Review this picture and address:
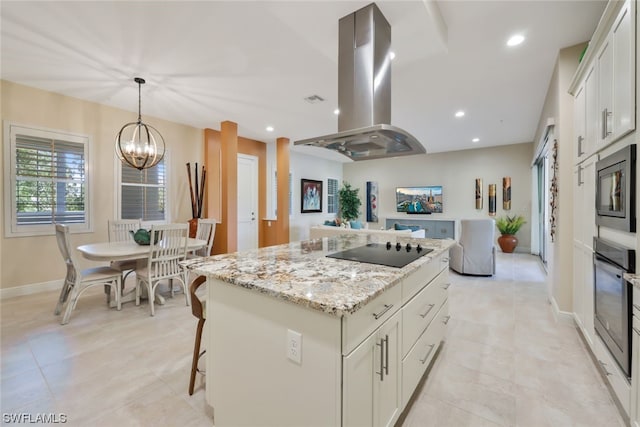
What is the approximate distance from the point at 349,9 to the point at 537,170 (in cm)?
644

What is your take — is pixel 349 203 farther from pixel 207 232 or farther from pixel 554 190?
pixel 554 190

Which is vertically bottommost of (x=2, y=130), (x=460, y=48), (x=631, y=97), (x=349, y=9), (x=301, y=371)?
(x=301, y=371)

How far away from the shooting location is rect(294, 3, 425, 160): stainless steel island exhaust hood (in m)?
1.98

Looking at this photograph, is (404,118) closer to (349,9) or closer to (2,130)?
(349,9)

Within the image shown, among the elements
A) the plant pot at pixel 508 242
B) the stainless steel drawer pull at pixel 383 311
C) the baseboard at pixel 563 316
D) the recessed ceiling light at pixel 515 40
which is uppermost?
the recessed ceiling light at pixel 515 40

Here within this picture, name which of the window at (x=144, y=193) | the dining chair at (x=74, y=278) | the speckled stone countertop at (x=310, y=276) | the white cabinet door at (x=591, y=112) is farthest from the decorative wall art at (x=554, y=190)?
the window at (x=144, y=193)

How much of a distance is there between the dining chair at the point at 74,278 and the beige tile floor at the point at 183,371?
17 cm

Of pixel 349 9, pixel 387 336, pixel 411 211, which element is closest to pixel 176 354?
pixel 387 336

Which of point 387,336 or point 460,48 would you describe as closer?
point 387,336

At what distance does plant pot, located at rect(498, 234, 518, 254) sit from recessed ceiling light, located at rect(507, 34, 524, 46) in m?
5.15

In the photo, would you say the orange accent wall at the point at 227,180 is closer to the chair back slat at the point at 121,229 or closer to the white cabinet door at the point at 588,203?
the chair back slat at the point at 121,229

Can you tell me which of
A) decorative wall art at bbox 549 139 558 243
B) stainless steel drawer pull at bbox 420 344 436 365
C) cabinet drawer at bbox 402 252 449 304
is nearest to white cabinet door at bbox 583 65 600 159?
decorative wall art at bbox 549 139 558 243

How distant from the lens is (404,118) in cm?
494

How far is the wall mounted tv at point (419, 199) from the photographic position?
25.8 feet
